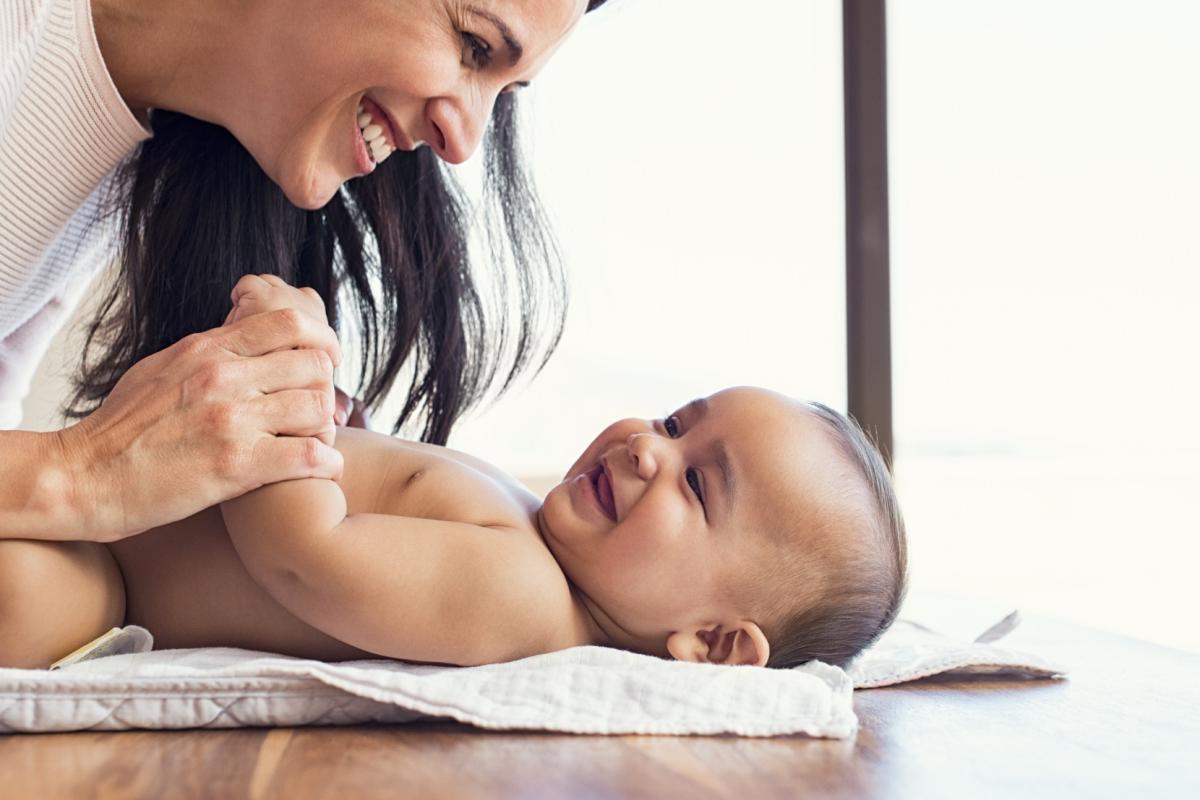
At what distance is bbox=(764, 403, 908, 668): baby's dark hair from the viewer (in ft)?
4.17

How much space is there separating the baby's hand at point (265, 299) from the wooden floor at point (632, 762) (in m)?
0.43

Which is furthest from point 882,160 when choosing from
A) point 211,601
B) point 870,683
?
point 211,601

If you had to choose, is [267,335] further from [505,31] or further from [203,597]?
[505,31]

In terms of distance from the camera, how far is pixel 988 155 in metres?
4.09

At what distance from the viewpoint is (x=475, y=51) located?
1488mm

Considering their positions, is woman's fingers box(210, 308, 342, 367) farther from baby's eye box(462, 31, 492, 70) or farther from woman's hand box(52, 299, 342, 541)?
baby's eye box(462, 31, 492, 70)

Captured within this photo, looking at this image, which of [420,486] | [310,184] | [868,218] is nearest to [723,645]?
[420,486]

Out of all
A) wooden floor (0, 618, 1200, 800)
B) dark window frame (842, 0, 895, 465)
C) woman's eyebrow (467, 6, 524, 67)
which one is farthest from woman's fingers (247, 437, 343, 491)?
dark window frame (842, 0, 895, 465)

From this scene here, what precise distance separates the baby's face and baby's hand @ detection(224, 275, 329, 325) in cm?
32

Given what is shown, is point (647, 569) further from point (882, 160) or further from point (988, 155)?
point (988, 155)

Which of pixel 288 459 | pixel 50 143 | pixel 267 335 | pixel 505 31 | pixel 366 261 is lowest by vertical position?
pixel 288 459

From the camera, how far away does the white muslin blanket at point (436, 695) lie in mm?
929

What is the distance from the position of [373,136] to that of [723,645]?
Result: 2.54 ft

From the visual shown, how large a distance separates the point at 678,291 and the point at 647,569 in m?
3.22
